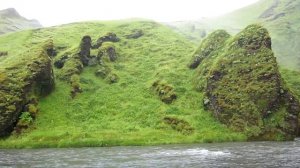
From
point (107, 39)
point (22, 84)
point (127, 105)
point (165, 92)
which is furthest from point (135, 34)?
point (22, 84)

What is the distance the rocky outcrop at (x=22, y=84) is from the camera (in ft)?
233

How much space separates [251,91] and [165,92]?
2177 cm

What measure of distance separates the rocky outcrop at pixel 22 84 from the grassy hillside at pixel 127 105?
2289 millimetres

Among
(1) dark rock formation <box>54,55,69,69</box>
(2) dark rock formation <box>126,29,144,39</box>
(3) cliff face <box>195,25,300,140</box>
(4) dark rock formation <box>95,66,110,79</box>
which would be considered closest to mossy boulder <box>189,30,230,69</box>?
(3) cliff face <box>195,25,300,140</box>

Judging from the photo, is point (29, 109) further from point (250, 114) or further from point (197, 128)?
point (250, 114)

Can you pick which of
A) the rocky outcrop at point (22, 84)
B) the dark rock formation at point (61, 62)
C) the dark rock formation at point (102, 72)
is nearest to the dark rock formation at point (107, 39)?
the dark rock formation at point (61, 62)

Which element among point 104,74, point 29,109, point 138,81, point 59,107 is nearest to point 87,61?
point 104,74

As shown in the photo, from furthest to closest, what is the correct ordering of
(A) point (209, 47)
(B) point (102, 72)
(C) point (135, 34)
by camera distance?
(C) point (135, 34) < (A) point (209, 47) < (B) point (102, 72)

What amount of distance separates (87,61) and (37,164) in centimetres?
6540

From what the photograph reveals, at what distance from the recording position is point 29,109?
75.4 m

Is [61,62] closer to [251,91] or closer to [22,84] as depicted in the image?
[22,84]

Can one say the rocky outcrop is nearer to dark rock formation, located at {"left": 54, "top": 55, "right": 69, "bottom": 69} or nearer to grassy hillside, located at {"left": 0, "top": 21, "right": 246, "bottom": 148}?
grassy hillside, located at {"left": 0, "top": 21, "right": 246, "bottom": 148}

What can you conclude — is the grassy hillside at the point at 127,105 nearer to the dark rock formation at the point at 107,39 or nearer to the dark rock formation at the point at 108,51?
the dark rock formation at the point at 108,51

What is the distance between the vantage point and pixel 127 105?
282 ft
